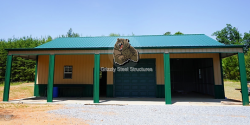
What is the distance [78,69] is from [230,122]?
1060 centimetres

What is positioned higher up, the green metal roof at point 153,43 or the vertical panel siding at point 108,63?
the green metal roof at point 153,43

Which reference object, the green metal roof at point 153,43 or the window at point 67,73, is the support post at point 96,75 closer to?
the green metal roof at point 153,43

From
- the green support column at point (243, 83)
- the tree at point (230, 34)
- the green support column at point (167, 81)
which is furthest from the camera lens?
the tree at point (230, 34)

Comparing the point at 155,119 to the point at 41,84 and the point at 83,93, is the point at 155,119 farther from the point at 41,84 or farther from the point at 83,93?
the point at 41,84

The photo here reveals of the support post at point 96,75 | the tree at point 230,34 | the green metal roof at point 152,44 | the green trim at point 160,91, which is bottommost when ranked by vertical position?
the green trim at point 160,91

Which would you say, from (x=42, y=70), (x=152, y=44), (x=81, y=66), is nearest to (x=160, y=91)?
(x=152, y=44)

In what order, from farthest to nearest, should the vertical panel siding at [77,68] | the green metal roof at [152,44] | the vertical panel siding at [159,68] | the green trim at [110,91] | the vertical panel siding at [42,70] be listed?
the vertical panel siding at [42,70], the vertical panel siding at [77,68], the green trim at [110,91], the vertical panel siding at [159,68], the green metal roof at [152,44]

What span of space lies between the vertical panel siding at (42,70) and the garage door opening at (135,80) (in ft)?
19.8

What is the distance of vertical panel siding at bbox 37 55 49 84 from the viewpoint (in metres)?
12.7

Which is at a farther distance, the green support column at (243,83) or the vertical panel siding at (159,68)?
the vertical panel siding at (159,68)

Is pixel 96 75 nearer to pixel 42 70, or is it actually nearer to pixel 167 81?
pixel 167 81

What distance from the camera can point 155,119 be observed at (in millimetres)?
5699

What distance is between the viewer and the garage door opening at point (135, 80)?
11867mm

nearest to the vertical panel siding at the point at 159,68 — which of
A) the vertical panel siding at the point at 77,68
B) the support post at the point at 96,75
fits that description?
the support post at the point at 96,75
